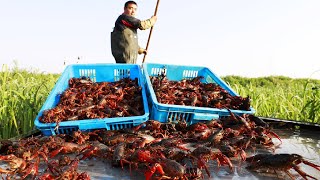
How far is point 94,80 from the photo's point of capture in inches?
239

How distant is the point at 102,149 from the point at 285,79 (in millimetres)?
17837

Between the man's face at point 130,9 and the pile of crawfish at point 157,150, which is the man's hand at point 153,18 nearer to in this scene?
the man's face at point 130,9

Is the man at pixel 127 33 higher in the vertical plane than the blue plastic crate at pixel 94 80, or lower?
higher

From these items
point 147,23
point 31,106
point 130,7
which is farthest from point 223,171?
point 130,7

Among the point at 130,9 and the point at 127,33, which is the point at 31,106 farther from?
the point at 130,9

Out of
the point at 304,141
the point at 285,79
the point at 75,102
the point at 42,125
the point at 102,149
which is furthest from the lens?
the point at 285,79

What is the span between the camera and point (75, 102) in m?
4.83

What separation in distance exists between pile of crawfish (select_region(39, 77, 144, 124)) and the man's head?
2483 millimetres

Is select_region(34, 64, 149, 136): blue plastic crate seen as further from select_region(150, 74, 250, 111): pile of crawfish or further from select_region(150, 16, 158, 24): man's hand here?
select_region(150, 16, 158, 24): man's hand

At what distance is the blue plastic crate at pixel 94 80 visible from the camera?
12.6ft

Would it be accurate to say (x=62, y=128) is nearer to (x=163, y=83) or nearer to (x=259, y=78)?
(x=163, y=83)

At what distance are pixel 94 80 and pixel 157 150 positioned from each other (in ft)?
10.7

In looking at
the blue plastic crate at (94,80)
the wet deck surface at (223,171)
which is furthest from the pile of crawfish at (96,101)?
the wet deck surface at (223,171)

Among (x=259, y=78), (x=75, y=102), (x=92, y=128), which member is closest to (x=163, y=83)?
(x=75, y=102)
